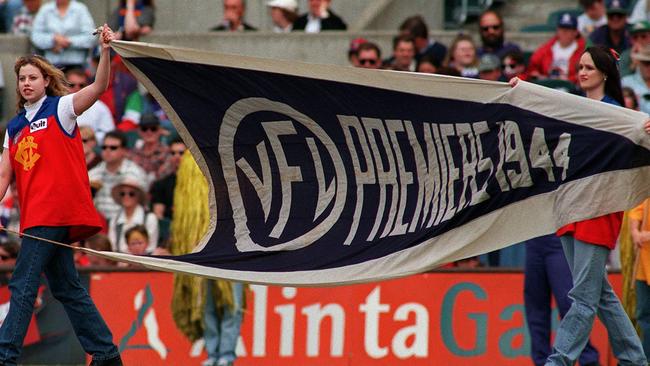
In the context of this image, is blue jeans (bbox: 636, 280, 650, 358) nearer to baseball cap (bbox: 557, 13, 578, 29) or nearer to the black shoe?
the black shoe

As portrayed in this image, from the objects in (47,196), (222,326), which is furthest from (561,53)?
(47,196)

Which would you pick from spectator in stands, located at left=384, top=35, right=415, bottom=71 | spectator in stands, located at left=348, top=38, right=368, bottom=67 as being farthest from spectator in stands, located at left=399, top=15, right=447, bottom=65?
spectator in stands, located at left=348, top=38, right=368, bottom=67

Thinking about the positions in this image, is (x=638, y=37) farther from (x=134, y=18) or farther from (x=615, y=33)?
(x=134, y=18)

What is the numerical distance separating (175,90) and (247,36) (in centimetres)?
746

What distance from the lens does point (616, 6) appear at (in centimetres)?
1574

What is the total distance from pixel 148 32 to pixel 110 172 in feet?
10.7

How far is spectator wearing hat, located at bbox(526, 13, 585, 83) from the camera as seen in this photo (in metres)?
14.8

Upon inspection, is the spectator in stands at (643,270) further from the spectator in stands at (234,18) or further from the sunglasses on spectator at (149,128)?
the spectator in stands at (234,18)

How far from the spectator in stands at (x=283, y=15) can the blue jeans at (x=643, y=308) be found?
23.1 feet

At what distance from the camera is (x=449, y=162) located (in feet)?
29.5

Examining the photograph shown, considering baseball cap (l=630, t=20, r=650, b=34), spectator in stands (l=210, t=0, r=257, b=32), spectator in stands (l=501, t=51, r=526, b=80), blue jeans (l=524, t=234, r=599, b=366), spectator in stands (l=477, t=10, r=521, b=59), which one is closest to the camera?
blue jeans (l=524, t=234, r=599, b=366)

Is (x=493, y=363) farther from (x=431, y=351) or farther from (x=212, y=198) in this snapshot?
(x=212, y=198)

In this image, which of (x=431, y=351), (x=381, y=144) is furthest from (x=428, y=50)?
(x=381, y=144)

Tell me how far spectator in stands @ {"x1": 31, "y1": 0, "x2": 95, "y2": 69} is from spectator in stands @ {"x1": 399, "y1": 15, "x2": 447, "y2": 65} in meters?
3.45
